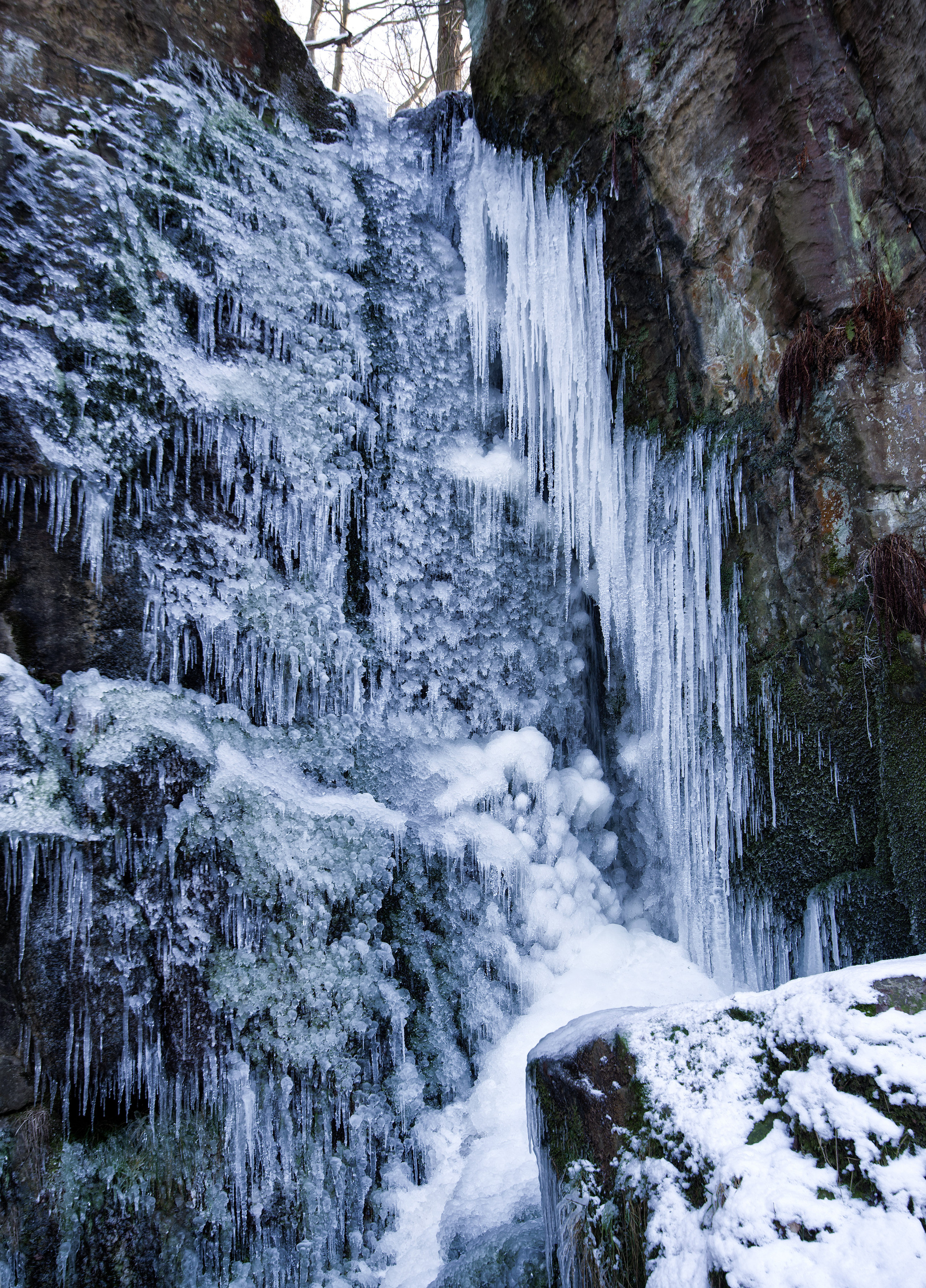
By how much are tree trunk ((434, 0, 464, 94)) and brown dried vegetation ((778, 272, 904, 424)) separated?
22.5 feet

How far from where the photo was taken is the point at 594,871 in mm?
4395

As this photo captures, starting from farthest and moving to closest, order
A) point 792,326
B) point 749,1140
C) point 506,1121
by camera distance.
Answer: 1. point 792,326
2. point 506,1121
3. point 749,1140

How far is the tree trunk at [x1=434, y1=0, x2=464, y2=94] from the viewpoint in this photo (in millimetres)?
7875

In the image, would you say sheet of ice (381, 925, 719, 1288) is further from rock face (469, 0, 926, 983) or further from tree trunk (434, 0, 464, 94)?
tree trunk (434, 0, 464, 94)

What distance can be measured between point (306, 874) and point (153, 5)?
4707 mm

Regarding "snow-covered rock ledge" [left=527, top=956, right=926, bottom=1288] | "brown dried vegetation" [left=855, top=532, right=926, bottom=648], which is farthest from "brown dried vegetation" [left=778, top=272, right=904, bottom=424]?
"snow-covered rock ledge" [left=527, top=956, right=926, bottom=1288]

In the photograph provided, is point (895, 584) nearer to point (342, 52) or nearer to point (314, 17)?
point (342, 52)

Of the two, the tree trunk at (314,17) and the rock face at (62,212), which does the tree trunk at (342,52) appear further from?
the rock face at (62,212)

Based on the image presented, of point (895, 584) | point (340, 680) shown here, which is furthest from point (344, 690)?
point (895, 584)

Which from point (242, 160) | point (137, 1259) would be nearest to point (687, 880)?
point (137, 1259)

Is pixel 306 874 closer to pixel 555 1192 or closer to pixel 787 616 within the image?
pixel 555 1192

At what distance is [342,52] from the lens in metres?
9.66

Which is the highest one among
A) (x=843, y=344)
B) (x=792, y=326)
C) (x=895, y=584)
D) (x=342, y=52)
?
(x=342, y=52)

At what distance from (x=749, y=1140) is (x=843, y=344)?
3292mm
